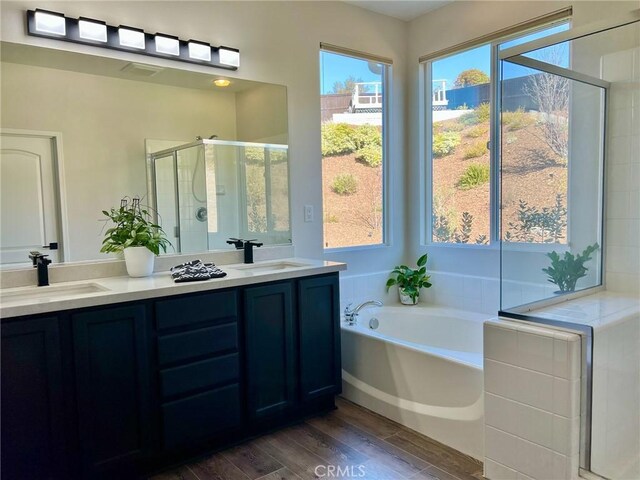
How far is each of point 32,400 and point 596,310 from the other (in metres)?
2.37

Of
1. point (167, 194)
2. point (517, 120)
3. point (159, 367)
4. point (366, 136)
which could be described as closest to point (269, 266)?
point (167, 194)

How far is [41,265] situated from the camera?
83.5 inches

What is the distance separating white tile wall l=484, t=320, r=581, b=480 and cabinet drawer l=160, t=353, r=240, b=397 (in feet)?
3.93

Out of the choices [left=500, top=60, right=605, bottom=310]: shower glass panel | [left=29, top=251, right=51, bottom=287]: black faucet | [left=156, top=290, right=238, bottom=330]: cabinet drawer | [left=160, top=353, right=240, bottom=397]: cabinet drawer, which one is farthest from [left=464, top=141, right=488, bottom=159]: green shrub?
[left=29, top=251, right=51, bottom=287]: black faucet

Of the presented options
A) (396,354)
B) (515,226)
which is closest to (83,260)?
(396,354)

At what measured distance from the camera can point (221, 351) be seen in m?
2.22

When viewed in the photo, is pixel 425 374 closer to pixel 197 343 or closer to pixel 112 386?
pixel 197 343

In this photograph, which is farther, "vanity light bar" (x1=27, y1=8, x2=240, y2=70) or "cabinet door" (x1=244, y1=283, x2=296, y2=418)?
"cabinet door" (x1=244, y1=283, x2=296, y2=418)

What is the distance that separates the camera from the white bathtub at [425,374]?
7.31 feet

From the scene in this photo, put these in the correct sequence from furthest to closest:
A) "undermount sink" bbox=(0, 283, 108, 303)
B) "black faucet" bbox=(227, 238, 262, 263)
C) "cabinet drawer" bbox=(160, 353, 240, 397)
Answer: "black faucet" bbox=(227, 238, 262, 263)
"cabinet drawer" bbox=(160, 353, 240, 397)
"undermount sink" bbox=(0, 283, 108, 303)

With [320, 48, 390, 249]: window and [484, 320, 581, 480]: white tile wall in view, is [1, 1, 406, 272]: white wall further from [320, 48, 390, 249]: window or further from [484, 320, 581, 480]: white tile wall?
[484, 320, 581, 480]: white tile wall

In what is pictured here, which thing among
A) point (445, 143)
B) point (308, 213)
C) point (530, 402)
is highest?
point (445, 143)

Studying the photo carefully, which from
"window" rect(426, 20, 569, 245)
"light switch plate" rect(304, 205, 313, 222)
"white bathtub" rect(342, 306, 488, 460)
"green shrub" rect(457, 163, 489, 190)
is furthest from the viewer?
"green shrub" rect(457, 163, 489, 190)

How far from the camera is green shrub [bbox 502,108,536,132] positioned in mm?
2369
